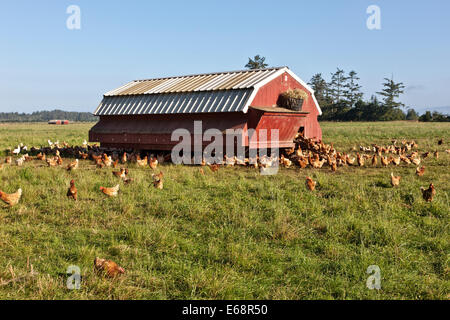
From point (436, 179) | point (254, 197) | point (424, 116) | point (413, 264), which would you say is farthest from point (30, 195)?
point (424, 116)

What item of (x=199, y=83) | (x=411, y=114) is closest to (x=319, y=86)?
(x=411, y=114)

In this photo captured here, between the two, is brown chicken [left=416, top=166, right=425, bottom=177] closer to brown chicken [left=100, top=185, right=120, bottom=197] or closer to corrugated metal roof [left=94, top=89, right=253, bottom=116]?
corrugated metal roof [left=94, top=89, right=253, bottom=116]

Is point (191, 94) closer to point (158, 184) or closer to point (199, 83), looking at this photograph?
point (199, 83)

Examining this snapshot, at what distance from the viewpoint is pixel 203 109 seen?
52.6ft

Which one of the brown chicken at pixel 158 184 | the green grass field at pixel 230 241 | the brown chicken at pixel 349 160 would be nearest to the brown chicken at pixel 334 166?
the brown chicken at pixel 349 160

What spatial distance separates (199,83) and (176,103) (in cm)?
181

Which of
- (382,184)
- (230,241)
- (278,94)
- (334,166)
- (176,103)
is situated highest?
(278,94)

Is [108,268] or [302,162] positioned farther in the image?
[302,162]

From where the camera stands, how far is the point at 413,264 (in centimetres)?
538

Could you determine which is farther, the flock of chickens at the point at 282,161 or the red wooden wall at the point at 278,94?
the red wooden wall at the point at 278,94

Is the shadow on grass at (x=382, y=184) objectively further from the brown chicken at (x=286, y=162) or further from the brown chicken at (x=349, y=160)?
the brown chicken at (x=286, y=162)

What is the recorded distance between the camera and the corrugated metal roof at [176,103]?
15391 millimetres
